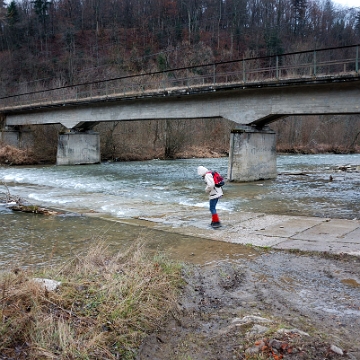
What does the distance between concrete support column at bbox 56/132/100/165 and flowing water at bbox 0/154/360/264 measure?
9581 mm

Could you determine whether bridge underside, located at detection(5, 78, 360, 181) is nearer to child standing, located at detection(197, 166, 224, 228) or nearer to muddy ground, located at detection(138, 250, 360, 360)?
child standing, located at detection(197, 166, 224, 228)

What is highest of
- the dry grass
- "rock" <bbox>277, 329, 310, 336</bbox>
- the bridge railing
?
the bridge railing

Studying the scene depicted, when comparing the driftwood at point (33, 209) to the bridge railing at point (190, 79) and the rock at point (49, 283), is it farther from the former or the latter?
the bridge railing at point (190, 79)

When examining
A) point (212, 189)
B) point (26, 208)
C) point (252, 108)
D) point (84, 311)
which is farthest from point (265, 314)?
point (252, 108)

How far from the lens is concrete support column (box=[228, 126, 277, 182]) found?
78.7 feet

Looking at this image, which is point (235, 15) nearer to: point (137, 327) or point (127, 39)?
point (127, 39)

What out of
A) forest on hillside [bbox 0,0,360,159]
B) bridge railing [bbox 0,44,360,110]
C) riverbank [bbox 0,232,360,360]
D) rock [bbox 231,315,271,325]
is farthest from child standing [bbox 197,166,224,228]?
forest on hillside [bbox 0,0,360,159]

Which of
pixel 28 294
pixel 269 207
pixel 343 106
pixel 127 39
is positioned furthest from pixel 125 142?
pixel 127 39

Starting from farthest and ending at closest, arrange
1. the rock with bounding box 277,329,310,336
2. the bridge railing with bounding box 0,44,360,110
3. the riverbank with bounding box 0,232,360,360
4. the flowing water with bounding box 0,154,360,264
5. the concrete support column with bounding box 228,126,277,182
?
the concrete support column with bounding box 228,126,277,182 → the bridge railing with bounding box 0,44,360,110 → the flowing water with bounding box 0,154,360,264 → the rock with bounding box 277,329,310,336 → the riverbank with bounding box 0,232,360,360

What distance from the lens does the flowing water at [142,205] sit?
8852mm

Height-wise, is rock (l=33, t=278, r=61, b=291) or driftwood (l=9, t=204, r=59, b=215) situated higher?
rock (l=33, t=278, r=61, b=291)

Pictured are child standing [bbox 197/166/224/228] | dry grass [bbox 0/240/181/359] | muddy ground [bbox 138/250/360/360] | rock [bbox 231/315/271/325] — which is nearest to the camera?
dry grass [bbox 0/240/181/359]

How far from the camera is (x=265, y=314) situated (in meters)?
4.94

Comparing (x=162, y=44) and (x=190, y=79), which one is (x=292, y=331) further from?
(x=162, y=44)
